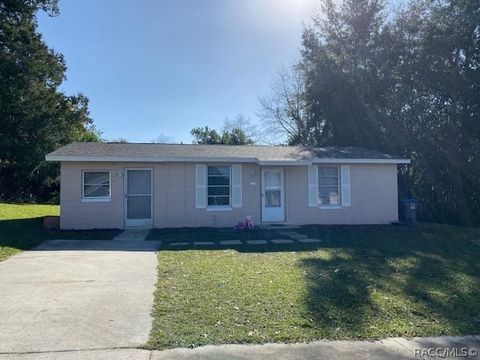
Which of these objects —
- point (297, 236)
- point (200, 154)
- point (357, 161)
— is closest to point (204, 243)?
point (297, 236)

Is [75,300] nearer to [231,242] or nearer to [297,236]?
[231,242]

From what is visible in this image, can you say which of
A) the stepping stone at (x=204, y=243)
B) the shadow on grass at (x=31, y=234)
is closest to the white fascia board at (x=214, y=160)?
the shadow on grass at (x=31, y=234)

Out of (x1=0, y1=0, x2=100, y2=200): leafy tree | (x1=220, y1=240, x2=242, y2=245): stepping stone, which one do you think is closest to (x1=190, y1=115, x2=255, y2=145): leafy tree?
(x1=0, y1=0, x2=100, y2=200): leafy tree

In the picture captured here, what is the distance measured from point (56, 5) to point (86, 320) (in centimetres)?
2434

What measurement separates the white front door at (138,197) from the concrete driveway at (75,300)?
4221 mm

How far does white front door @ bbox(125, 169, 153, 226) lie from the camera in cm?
1402

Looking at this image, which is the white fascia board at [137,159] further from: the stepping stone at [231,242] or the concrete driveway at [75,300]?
the concrete driveway at [75,300]

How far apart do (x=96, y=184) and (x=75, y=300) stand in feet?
28.0

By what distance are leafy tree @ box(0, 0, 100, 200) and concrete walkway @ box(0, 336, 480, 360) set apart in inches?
933

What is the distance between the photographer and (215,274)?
742 cm

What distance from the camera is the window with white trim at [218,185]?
1453cm

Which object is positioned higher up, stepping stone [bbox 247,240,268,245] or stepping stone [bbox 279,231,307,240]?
stepping stone [bbox 279,231,307,240]

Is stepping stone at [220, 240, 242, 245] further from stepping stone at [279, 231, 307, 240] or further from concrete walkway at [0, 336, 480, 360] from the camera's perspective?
concrete walkway at [0, 336, 480, 360]

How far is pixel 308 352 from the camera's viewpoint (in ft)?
13.6
